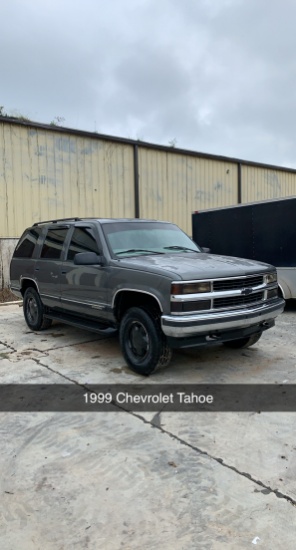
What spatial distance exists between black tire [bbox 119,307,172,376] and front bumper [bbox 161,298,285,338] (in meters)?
0.29

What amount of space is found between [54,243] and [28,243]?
3.44 feet

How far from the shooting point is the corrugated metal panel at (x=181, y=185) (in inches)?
577

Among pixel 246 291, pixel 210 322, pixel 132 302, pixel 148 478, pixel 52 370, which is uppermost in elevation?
pixel 246 291

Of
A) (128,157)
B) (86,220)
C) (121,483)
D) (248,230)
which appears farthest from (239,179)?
(121,483)

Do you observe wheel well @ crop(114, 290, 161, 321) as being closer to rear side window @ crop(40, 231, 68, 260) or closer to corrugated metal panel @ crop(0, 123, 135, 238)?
rear side window @ crop(40, 231, 68, 260)

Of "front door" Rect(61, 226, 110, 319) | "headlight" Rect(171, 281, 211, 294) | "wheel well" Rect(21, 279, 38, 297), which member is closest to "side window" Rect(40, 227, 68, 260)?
"front door" Rect(61, 226, 110, 319)

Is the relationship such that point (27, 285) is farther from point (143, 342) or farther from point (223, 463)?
point (223, 463)

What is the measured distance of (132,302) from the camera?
15.9 feet

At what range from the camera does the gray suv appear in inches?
165

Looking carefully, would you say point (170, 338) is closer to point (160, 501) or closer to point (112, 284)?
point (112, 284)

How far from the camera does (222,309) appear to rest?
4340 millimetres

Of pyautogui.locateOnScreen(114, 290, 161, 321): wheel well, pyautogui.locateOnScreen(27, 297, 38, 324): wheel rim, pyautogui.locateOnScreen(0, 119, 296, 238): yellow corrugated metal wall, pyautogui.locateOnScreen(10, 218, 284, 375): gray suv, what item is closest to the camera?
pyautogui.locateOnScreen(10, 218, 284, 375): gray suv

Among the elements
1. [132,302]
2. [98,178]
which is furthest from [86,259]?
[98,178]

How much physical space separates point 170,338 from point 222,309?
64 centimetres
